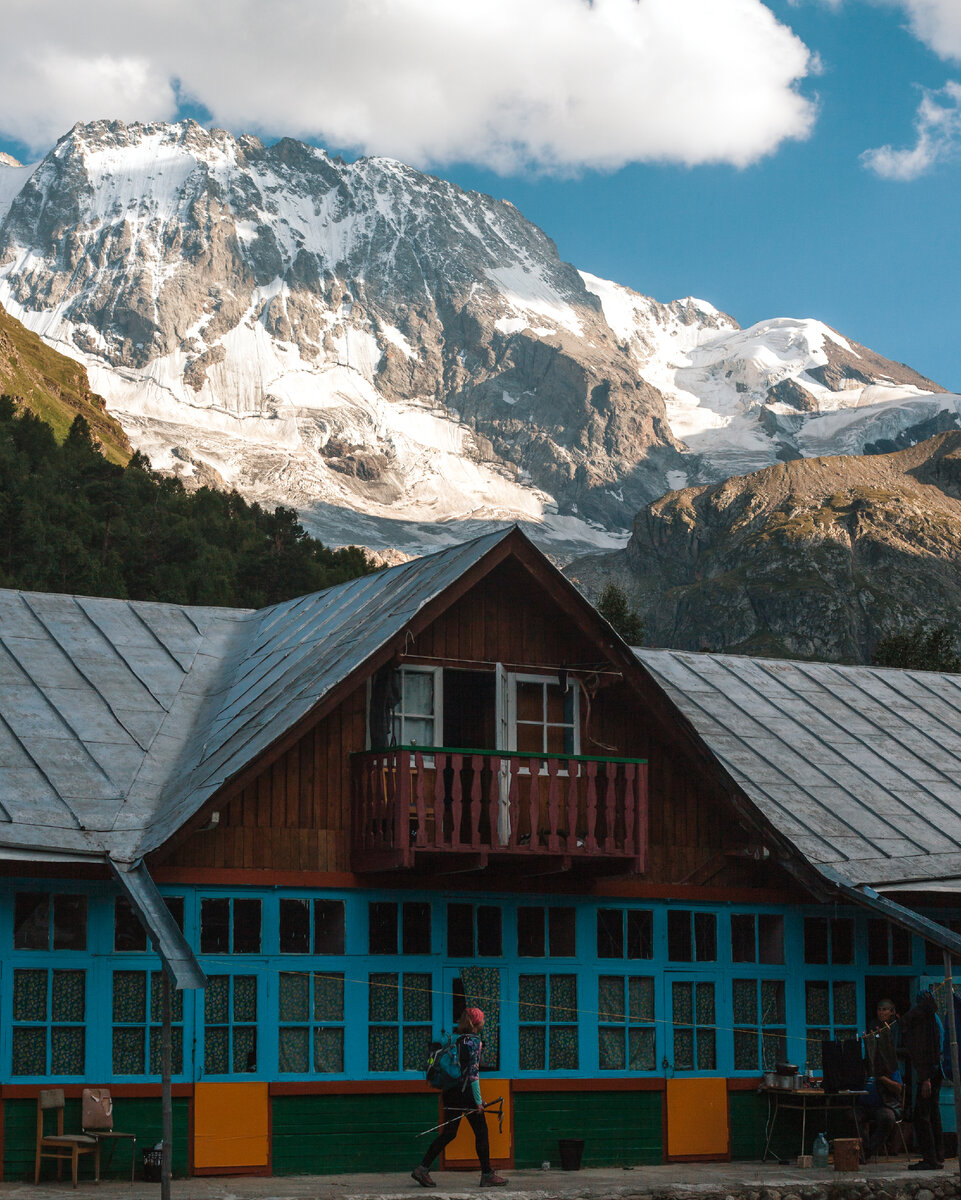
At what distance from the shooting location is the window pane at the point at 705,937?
19469mm

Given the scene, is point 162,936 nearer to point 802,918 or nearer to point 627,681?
point 627,681

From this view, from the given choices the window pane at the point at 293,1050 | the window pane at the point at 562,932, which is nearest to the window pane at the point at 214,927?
the window pane at the point at 293,1050

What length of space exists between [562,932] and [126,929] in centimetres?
517

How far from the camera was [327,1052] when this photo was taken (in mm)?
17094

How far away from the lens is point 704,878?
19625 mm

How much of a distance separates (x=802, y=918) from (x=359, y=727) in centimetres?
624

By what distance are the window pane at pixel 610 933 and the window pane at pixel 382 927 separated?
2589mm

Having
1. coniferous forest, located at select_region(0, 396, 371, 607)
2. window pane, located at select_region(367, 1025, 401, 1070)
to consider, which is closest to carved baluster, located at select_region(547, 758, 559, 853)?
window pane, located at select_region(367, 1025, 401, 1070)

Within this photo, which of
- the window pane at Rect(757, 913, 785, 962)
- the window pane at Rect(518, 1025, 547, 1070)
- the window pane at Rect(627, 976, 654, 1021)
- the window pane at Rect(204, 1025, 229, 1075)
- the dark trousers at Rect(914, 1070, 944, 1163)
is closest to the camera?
the window pane at Rect(204, 1025, 229, 1075)

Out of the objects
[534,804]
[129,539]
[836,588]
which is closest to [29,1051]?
[534,804]

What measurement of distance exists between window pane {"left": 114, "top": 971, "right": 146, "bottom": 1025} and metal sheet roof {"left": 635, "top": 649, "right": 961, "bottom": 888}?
23.6ft

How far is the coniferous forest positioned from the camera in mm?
50219

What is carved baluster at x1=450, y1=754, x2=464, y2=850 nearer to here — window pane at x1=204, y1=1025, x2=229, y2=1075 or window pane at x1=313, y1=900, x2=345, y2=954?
Answer: window pane at x1=313, y1=900, x2=345, y2=954

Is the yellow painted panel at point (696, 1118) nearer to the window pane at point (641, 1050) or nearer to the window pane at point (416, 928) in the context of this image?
the window pane at point (641, 1050)
